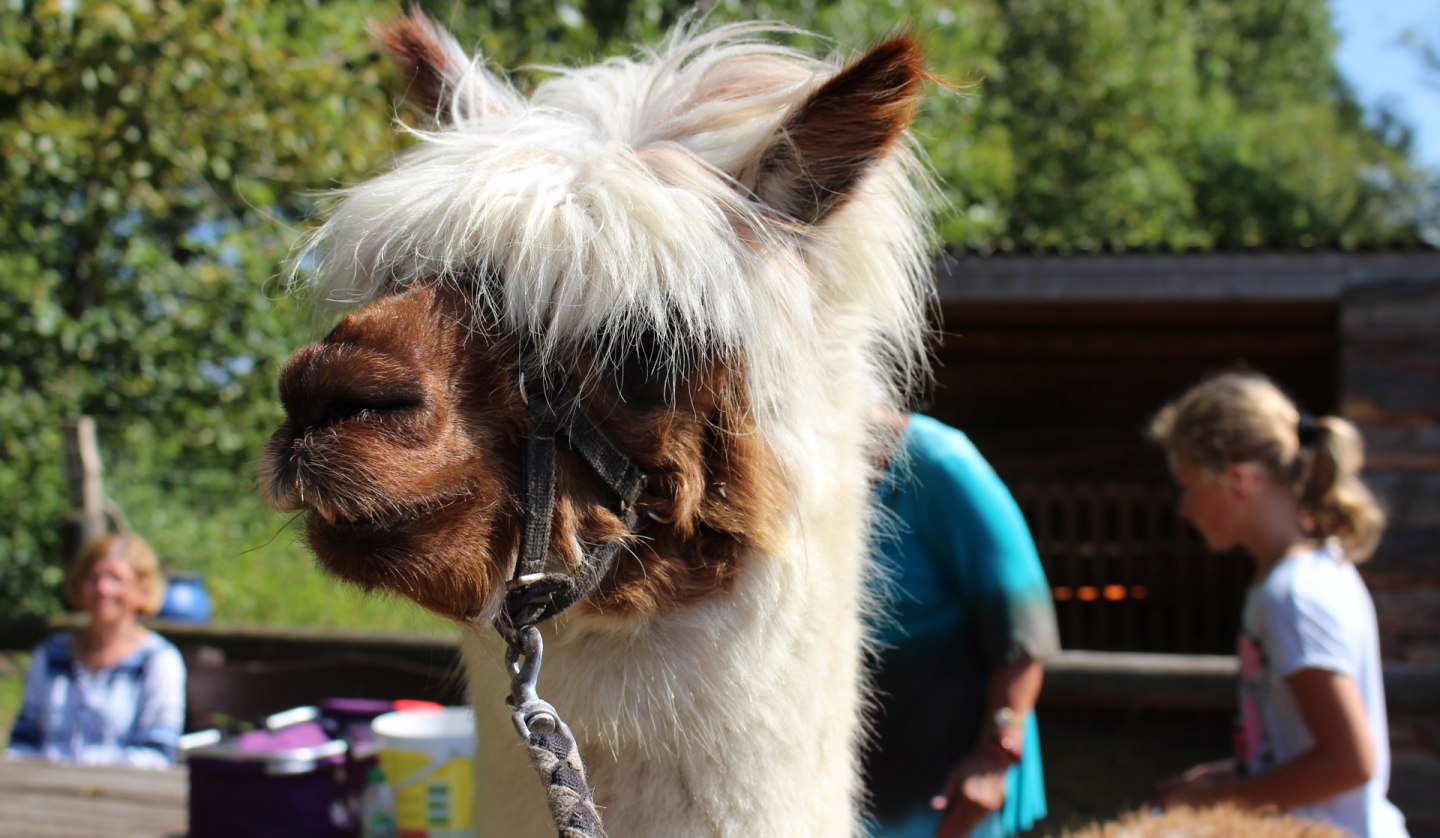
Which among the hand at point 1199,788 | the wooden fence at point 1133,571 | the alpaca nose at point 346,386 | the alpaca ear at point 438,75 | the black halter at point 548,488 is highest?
the alpaca ear at point 438,75

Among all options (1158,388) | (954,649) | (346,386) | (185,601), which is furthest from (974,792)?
(1158,388)

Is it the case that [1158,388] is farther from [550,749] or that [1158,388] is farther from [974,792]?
[550,749]

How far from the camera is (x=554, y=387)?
1358 millimetres

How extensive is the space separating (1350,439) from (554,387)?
6.86ft

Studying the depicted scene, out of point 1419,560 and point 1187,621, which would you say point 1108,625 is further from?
point 1419,560

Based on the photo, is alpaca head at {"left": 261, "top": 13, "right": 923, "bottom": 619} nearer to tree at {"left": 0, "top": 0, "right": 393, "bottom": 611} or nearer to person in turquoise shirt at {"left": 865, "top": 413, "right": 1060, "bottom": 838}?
person in turquoise shirt at {"left": 865, "top": 413, "right": 1060, "bottom": 838}

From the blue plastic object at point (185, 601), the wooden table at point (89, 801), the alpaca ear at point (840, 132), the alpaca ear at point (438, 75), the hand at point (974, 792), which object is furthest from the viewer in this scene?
the blue plastic object at point (185, 601)

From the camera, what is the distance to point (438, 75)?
1950 mm

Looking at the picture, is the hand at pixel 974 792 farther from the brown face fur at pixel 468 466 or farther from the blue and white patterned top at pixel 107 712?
the blue and white patterned top at pixel 107 712

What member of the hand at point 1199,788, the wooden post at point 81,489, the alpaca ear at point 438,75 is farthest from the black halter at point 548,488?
the wooden post at point 81,489

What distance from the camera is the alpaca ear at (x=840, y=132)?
144cm

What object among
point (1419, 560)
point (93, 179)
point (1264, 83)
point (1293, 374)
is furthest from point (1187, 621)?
point (1264, 83)

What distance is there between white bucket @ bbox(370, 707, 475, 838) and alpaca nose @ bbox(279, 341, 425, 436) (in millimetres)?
1102

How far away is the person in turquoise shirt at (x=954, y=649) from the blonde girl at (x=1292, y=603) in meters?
0.53
